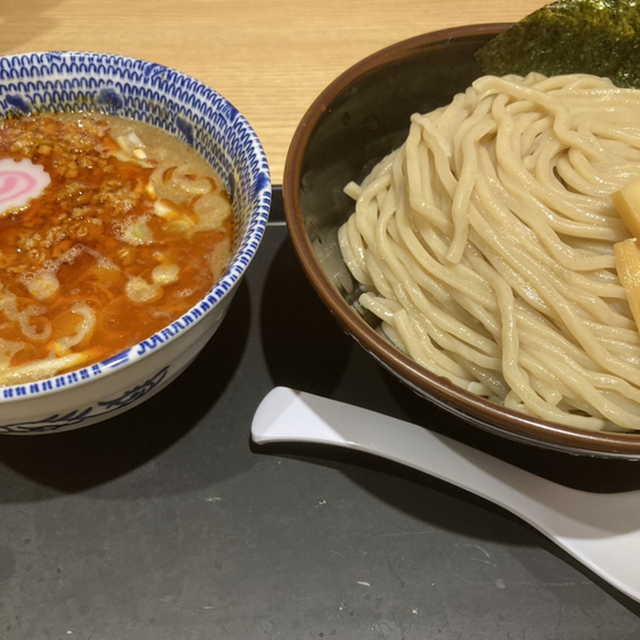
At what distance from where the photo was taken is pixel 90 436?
111 cm

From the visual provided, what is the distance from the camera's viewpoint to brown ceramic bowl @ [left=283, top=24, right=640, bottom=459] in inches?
32.6

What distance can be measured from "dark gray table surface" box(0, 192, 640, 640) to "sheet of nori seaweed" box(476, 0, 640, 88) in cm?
88

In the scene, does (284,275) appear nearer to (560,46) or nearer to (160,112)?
(160,112)

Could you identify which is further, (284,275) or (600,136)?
(284,275)

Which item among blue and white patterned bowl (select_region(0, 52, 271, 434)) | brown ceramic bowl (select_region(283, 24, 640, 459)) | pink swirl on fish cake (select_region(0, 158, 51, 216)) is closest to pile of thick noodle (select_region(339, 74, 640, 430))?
brown ceramic bowl (select_region(283, 24, 640, 459))

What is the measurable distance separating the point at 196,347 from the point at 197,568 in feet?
1.26

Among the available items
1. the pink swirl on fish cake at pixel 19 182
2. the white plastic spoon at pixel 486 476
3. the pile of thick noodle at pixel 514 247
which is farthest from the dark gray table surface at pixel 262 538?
the pink swirl on fish cake at pixel 19 182

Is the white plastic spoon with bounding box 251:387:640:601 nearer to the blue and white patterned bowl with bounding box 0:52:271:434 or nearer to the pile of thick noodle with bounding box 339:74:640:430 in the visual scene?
the pile of thick noodle with bounding box 339:74:640:430

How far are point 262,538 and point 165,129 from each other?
3.05 ft

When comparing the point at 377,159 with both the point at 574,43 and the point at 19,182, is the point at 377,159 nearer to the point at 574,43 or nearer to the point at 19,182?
the point at 574,43

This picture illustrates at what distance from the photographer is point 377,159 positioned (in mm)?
1444

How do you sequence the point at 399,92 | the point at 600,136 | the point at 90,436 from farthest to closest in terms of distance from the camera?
the point at 399,92, the point at 600,136, the point at 90,436

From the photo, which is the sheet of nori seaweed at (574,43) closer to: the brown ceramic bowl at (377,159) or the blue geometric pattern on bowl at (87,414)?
the brown ceramic bowl at (377,159)

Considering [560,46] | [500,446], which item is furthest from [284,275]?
[560,46]
